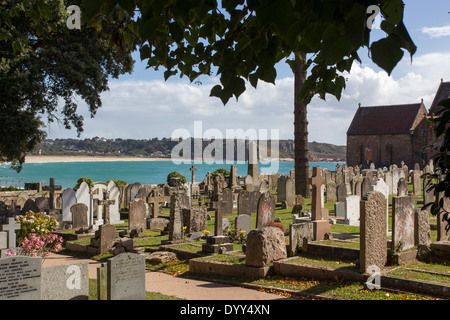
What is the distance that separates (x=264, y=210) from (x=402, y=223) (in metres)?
5.00

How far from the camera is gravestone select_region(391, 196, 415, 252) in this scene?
9562 mm

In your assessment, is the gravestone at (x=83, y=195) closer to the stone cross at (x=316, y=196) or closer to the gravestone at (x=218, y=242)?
the gravestone at (x=218, y=242)

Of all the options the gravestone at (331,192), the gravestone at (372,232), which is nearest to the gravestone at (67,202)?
the gravestone at (372,232)

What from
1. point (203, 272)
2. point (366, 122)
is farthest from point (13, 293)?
point (366, 122)

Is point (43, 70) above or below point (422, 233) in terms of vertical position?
above

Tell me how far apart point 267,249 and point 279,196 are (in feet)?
45.9

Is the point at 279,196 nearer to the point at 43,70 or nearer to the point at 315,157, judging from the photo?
the point at 43,70

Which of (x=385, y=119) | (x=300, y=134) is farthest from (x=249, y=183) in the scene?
(x=385, y=119)

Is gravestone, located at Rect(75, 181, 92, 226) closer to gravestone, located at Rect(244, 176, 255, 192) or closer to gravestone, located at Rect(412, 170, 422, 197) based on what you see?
gravestone, located at Rect(244, 176, 255, 192)

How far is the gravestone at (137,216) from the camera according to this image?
1547cm

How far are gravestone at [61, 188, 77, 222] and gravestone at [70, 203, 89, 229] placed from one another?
0.94 meters

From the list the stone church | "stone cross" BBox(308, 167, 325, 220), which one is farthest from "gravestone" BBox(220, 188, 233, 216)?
the stone church

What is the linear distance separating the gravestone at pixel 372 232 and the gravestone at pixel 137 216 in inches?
351
